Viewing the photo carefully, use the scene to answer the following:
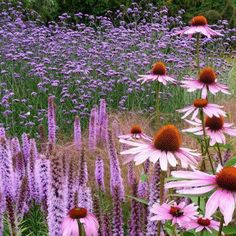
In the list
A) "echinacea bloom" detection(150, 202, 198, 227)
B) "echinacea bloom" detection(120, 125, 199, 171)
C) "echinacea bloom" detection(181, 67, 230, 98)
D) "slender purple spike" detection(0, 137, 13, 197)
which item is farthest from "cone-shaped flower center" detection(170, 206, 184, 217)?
"slender purple spike" detection(0, 137, 13, 197)

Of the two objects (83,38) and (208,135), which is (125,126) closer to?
(83,38)

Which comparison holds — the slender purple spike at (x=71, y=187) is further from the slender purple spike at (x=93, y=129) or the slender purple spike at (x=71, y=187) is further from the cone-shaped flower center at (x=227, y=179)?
the slender purple spike at (x=93, y=129)

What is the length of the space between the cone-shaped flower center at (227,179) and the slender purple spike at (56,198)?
0.93 m

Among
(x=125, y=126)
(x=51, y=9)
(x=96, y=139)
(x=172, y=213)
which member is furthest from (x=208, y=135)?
(x=51, y=9)

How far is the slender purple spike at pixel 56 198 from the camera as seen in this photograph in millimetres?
2168

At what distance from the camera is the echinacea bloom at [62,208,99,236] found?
1.69 m

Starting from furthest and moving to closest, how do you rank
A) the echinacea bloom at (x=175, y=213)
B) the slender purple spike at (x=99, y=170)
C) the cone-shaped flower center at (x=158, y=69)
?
the slender purple spike at (x=99, y=170) → the cone-shaped flower center at (x=158, y=69) → the echinacea bloom at (x=175, y=213)

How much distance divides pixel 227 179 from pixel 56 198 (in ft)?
3.25

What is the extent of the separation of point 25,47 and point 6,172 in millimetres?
5444

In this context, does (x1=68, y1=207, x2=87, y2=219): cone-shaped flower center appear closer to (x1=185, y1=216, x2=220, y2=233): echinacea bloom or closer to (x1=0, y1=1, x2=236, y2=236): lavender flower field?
(x1=0, y1=1, x2=236, y2=236): lavender flower field

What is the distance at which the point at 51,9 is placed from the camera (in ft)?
44.0

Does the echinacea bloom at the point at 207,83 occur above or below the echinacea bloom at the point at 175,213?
above

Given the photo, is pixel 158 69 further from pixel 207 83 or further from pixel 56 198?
pixel 56 198

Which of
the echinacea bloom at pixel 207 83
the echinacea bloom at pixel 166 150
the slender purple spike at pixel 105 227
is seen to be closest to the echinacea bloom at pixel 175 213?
the echinacea bloom at pixel 166 150
